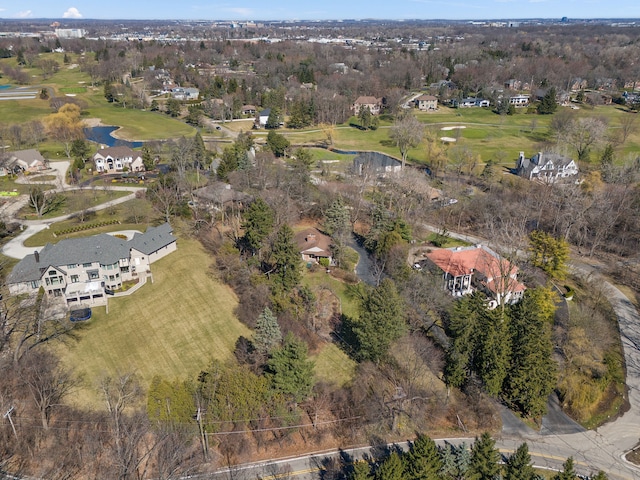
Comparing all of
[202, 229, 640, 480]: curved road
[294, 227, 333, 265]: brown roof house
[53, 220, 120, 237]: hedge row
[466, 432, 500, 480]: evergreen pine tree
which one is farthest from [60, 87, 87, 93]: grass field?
[466, 432, 500, 480]: evergreen pine tree

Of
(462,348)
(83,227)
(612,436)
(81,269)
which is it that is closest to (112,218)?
(83,227)

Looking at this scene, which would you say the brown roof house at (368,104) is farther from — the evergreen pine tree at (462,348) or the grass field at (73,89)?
the evergreen pine tree at (462,348)

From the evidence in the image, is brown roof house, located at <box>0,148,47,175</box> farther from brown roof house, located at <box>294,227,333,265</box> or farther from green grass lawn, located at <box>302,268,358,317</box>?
green grass lawn, located at <box>302,268,358,317</box>

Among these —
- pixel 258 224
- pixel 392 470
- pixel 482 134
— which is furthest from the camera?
pixel 482 134

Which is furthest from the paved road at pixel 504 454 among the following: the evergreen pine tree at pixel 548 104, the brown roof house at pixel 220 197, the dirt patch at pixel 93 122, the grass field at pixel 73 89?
the grass field at pixel 73 89

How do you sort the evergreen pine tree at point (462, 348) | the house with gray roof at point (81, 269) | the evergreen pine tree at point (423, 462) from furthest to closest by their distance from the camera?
the house with gray roof at point (81, 269) → the evergreen pine tree at point (462, 348) → the evergreen pine tree at point (423, 462)

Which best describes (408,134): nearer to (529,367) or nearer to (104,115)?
(529,367)

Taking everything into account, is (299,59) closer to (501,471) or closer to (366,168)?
(366,168)
